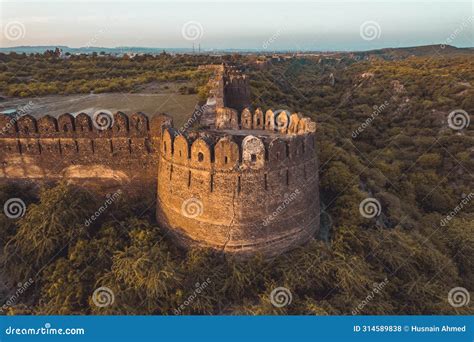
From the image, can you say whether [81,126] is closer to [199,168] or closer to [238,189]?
[199,168]

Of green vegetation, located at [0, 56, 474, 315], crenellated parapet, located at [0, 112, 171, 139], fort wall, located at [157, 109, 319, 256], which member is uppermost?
crenellated parapet, located at [0, 112, 171, 139]

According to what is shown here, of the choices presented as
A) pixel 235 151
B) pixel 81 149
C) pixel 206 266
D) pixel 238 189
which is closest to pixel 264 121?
pixel 235 151

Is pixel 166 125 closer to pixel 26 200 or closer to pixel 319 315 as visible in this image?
pixel 26 200

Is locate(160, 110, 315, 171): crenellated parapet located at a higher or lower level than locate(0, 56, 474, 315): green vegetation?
higher

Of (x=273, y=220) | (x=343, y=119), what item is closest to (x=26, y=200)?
(x=273, y=220)

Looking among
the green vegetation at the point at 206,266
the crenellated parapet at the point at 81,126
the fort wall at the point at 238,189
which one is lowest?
the green vegetation at the point at 206,266

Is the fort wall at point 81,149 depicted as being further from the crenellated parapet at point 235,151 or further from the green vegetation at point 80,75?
the green vegetation at point 80,75

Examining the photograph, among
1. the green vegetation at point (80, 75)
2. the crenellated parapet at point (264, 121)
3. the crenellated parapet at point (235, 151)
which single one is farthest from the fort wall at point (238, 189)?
the green vegetation at point (80, 75)

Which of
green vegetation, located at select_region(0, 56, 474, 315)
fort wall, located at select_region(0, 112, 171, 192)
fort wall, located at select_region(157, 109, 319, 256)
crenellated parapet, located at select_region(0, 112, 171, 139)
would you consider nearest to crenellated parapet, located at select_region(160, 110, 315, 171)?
fort wall, located at select_region(157, 109, 319, 256)

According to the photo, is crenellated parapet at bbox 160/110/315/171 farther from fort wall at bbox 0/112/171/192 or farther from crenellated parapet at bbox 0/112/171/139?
fort wall at bbox 0/112/171/192

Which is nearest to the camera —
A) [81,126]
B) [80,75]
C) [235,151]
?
[235,151]
